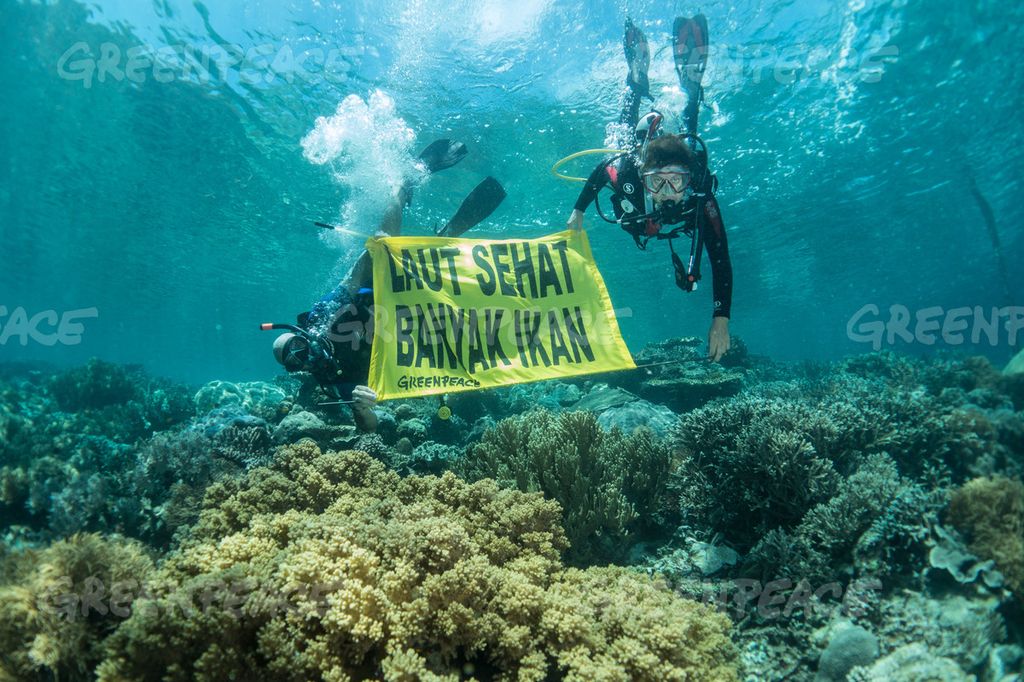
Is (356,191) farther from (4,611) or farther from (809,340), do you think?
(809,340)

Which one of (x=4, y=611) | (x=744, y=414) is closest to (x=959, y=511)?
(x=744, y=414)

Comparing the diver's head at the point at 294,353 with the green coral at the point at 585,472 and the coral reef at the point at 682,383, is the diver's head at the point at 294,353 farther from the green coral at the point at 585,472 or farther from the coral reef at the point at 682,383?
the coral reef at the point at 682,383

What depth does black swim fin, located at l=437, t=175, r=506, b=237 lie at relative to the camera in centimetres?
871

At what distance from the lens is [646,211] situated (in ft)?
17.5

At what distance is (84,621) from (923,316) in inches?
4301

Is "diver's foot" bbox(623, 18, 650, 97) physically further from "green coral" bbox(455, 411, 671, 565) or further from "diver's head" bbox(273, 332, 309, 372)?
"diver's head" bbox(273, 332, 309, 372)

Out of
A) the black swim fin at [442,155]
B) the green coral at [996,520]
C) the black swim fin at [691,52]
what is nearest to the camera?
the green coral at [996,520]

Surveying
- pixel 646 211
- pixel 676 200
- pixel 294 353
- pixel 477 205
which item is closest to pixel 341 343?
pixel 294 353

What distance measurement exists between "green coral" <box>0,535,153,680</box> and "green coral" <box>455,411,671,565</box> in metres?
2.91

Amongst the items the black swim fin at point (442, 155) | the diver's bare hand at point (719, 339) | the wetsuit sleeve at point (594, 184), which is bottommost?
the diver's bare hand at point (719, 339)

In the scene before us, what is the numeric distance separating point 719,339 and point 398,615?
12.4ft

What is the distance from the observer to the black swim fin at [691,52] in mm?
8445

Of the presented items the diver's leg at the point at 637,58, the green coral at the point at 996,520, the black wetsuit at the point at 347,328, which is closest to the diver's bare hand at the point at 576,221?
the black wetsuit at the point at 347,328

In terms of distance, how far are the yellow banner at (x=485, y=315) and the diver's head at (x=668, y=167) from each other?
104 cm
